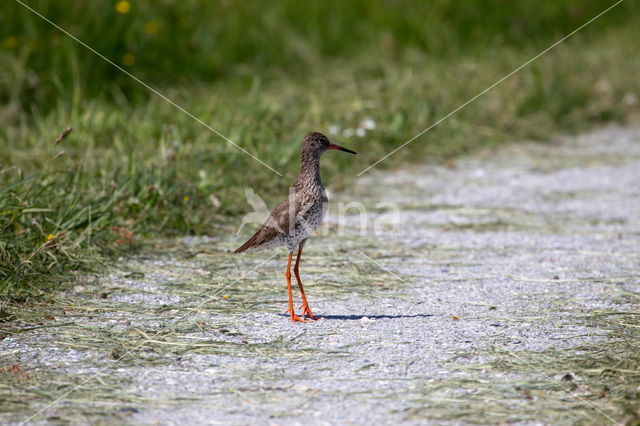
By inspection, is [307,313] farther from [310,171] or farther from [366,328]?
[310,171]

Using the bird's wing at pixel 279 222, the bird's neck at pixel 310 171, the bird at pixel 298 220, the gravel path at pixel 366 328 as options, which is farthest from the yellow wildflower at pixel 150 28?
the bird's wing at pixel 279 222

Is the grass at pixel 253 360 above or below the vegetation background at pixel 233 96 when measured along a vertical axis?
below

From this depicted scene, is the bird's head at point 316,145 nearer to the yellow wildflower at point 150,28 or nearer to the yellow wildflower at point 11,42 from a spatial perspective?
the yellow wildflower at point 11,42

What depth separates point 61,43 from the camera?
1020 cm

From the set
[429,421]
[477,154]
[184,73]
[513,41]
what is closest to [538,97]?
[477,154]

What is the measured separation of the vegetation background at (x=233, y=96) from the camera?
21.6 ft

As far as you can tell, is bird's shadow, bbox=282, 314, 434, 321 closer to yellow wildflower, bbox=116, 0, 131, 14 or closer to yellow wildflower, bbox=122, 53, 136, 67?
yellow wildflower, bbox=122, 53, 136, 67

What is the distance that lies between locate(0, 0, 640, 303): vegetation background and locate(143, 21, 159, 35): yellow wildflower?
0.06 ft

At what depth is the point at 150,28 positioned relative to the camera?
1141cm

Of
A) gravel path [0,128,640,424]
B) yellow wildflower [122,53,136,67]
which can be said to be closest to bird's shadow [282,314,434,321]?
gravel path [0,128,640,424]

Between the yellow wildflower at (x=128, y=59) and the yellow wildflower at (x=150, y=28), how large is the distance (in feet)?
1.65

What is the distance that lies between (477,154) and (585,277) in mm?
4374

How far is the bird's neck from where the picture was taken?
18.2 feet

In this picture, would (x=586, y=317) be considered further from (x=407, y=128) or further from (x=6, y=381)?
(x=407, y=128)
